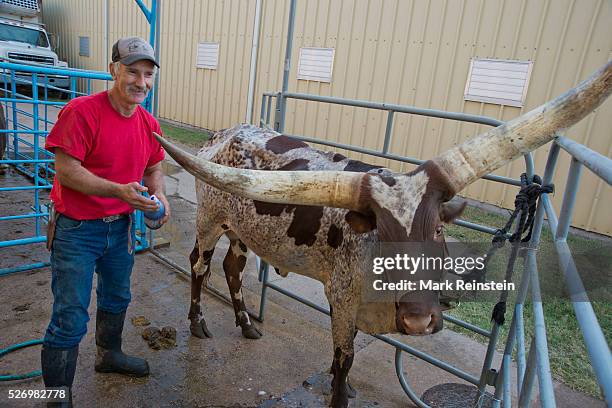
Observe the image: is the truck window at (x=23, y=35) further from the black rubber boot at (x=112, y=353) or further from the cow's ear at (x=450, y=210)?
the cow's ear at (x=450, y=210)

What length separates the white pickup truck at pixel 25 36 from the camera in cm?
1465

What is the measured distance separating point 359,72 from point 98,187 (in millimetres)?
7313

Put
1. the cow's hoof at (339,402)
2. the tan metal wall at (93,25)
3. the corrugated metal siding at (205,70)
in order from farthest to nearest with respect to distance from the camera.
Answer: the tan metal wall at (93,25), the corrugated metal siding at (205,70), the cow's hoof at (339,402)

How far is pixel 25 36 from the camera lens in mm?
15523

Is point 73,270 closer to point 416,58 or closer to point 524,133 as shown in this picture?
point 524,133

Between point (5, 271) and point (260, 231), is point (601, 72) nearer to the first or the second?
point (260, 231)

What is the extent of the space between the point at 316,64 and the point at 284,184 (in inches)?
314

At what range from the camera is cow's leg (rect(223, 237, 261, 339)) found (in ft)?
12.2

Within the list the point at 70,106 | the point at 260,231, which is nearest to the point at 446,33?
the point at 260,231

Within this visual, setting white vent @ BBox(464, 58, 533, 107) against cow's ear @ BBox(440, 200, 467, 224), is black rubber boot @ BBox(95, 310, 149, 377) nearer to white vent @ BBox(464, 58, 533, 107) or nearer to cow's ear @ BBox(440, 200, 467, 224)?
cow's ear @ BBox(440, 200, 467, 224)

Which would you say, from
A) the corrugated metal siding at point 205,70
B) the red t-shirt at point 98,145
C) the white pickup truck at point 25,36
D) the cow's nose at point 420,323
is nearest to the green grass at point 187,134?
the corrugated metal siding at point 205,70

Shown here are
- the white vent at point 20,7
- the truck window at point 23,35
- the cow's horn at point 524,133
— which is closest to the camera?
the cow's horn at point 524,133

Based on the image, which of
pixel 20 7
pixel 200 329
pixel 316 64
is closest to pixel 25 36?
pixel 20 7

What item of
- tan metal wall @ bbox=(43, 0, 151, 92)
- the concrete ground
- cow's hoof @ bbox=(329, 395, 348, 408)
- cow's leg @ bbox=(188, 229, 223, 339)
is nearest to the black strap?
cow's hoof @ bbox=(329, 395, 348, 408)
